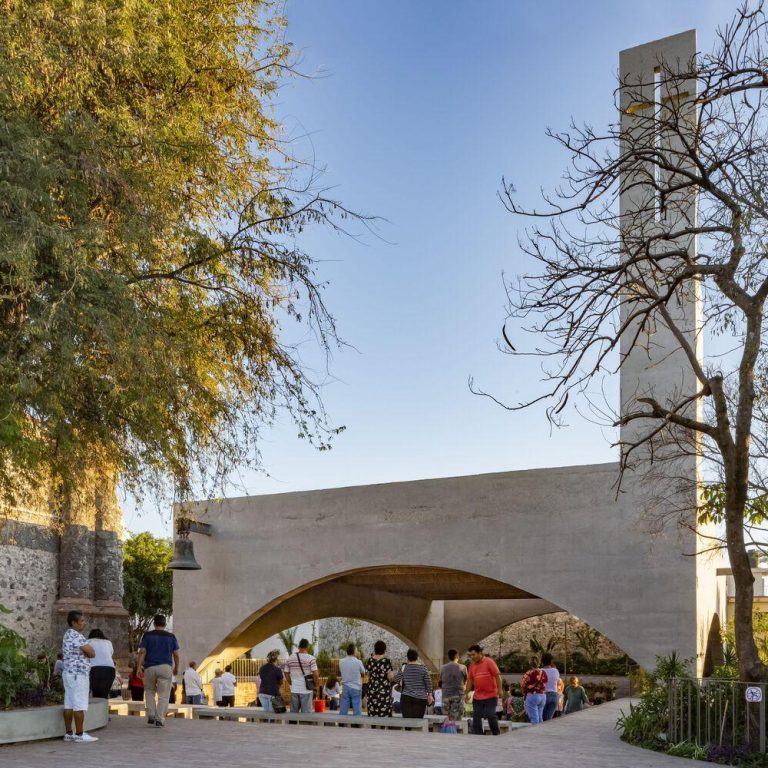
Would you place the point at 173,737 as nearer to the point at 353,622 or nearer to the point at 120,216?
the point at 120,216

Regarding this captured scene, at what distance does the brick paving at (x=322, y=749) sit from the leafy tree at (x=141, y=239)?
9.84ft

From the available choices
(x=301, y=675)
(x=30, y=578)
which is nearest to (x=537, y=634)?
(x=30, y=578)

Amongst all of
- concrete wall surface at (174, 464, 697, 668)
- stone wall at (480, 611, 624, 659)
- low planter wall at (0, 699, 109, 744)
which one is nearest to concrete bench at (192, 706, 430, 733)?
concrete wall surface at (174, 464, 697, 668)

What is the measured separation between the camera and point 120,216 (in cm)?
1037

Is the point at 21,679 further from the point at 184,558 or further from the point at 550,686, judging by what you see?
the point at 550,686

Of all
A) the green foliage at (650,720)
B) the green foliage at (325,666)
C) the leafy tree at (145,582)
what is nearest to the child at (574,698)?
the green foliage at (650,720)

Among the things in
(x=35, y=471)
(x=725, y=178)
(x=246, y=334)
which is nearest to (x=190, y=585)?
(x=35, y=471)

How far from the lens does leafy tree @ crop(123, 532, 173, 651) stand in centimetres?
4494

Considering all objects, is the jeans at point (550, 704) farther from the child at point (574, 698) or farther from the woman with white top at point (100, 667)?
the woman with white top at point (100, 667)

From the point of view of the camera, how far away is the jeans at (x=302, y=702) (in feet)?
46.0

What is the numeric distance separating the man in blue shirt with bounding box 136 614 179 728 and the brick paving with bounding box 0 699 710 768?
0.29 m

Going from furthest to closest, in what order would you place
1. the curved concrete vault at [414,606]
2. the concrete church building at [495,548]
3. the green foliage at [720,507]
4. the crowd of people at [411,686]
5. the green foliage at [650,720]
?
the curved concrete vault at [414,606] < the concrete church building at [495,548] < the green foliage at [720,507] < the crowd of people at [411,686] < the green foliage at [650,720]

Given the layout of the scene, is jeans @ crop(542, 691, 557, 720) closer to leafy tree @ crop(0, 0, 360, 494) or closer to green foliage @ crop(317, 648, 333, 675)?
leafy tree @ crop(0, 0, 360, 494)

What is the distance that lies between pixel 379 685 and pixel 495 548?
434cm
